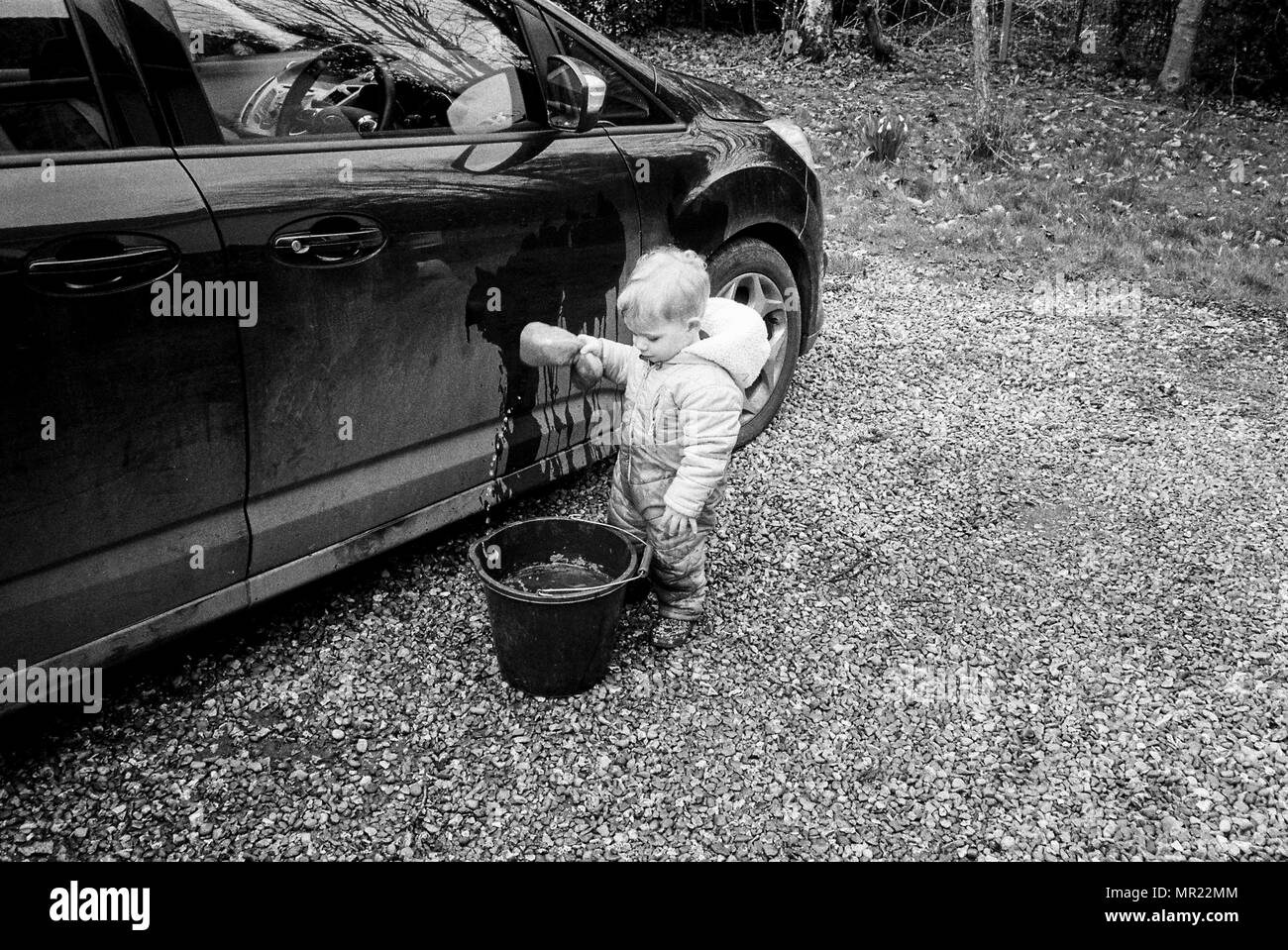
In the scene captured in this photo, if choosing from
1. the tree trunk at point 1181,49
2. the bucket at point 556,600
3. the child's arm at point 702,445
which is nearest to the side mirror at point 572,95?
the child's arm at point 702,445

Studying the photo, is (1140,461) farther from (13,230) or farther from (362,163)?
(13,230)

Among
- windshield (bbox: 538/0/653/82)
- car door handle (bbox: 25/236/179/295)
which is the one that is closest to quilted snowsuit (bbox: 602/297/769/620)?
windshield (bbox: 538/0/653/82)

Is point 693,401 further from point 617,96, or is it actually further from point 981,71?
point 981,71

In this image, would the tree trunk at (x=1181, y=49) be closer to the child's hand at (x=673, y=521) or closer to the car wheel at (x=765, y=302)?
the car wheel at (x=765, y=302)

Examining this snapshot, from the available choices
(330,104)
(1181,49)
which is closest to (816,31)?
(1181,49)

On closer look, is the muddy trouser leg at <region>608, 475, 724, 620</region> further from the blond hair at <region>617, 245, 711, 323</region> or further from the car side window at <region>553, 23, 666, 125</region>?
the car side window at <region>553, 23, 666, 125</region>

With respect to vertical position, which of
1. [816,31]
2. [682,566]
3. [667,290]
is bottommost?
[682,566]

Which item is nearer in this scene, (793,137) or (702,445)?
(702,445)

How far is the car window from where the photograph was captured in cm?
239

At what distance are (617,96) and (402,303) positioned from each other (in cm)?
130

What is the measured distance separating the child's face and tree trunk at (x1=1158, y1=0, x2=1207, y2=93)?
10661mm

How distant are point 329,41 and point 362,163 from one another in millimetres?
434

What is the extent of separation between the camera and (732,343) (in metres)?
2.66
